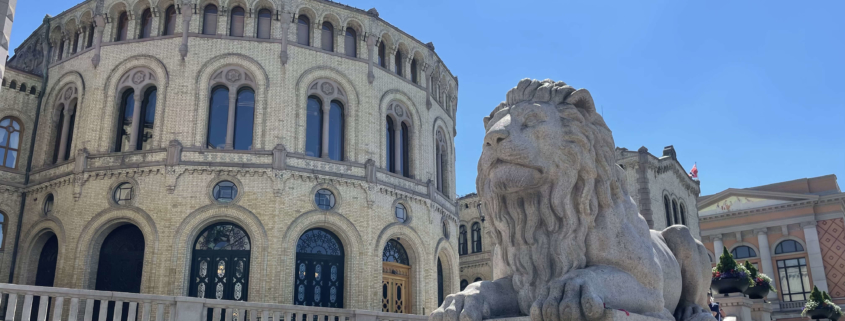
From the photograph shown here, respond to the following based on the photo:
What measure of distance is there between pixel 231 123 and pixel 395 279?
7.78 meters

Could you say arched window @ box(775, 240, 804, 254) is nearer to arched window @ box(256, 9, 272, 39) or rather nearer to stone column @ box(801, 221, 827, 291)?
stone column @ box(801, 221, 827, 291)

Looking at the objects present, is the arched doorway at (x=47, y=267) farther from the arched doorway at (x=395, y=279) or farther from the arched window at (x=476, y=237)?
the arched window at (x=476, y=237)

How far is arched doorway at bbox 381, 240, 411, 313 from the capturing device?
79.1 ft

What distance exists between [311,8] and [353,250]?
8.67 meters

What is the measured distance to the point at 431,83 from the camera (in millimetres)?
28969

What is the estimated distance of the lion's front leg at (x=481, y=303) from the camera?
4.14 m

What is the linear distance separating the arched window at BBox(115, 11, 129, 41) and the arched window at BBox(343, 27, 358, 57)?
762cm

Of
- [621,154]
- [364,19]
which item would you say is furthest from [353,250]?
[621,154]

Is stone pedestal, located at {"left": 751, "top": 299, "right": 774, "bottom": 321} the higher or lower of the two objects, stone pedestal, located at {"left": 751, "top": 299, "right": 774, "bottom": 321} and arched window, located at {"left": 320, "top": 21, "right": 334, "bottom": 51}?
the lower

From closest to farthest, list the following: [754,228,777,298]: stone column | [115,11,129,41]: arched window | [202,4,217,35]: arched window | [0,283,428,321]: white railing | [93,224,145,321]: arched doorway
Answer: [0,283,428,321]: white railing
[93,224,145,321]: arched doorway
[202,4,217,35]: arched window
[115,11,129,41]: arched window
[754,228,777,298]: stone column

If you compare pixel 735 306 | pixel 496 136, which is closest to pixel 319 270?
pixel 735 306

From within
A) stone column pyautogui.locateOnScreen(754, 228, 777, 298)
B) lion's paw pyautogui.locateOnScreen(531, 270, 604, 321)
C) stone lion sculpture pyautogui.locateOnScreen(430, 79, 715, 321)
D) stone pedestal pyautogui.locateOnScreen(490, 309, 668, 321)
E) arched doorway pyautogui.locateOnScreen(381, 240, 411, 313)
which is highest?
stone column pyautogui.locateOnScreen(754, 228, 777, 298)

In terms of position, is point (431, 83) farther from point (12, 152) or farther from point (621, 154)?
point (12, 152)

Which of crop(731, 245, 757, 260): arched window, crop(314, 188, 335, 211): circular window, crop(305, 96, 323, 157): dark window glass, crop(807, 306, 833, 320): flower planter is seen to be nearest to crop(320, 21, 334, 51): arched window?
crop(305, 96, 323, 157): dark window glass
